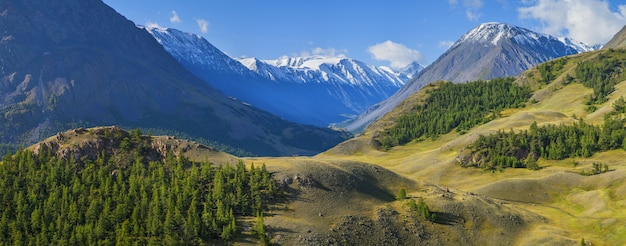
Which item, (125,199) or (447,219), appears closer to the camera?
(125,199)

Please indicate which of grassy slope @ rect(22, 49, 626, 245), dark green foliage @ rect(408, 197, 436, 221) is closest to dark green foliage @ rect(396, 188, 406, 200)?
grassy slope @ rect(22, 49, 626, 245)

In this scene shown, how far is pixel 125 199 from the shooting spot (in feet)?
360

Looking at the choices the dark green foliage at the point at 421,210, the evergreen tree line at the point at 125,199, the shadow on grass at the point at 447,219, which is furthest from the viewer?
the shadow on grass at the point at 447,219

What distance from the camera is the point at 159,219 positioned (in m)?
103

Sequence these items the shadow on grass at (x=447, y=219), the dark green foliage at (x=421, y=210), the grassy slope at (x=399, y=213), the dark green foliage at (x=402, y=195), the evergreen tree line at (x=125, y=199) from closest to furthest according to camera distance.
A: the evergreen tree line at (x=125, y=199), the grassy slope at (x=399, y=213), the dark green foliage at (x=421, y=210), the shadow on grass at (x=447, y=219), the dark green foliage at (x=402, y=195)

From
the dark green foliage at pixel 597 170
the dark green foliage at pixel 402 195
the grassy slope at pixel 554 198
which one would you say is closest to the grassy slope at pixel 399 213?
the grassy slope at pixel 554 198

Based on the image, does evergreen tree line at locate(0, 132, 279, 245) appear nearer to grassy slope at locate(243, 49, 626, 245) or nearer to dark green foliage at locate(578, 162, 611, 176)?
grassy slope at locate(243, 49, 626, 245)

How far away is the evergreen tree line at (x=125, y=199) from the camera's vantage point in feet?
332

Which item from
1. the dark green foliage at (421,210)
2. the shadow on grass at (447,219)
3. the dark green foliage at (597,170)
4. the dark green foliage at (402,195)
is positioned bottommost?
the shadow on grass at (447,219)

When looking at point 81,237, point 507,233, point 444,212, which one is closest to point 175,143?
point 81,237

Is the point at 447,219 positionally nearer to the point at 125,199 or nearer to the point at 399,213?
the point at 399,213

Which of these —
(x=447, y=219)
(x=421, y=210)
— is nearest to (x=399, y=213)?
(x=421, y=210)

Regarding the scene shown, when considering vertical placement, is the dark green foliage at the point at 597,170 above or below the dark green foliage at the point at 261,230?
above

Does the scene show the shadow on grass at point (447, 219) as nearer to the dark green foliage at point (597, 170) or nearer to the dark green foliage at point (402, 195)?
the dark green foliage at point (402, 195)
